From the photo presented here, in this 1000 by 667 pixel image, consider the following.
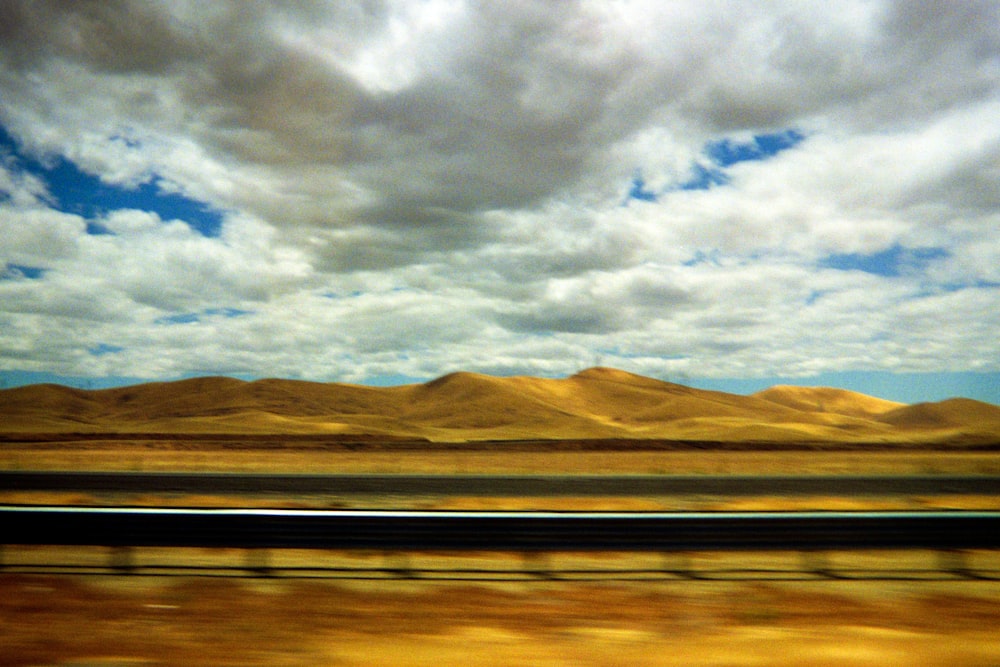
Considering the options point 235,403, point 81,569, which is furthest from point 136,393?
point 81,569

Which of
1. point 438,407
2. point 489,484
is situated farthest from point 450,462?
point 438,407

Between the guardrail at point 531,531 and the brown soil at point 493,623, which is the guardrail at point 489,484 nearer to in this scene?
the guardrail at point 531,531

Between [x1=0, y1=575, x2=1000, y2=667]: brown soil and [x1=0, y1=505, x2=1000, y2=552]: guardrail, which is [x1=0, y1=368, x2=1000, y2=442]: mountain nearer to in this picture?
[x1=0, y1=505, x2=1000, y2=552]: guardrail

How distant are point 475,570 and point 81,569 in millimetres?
5110

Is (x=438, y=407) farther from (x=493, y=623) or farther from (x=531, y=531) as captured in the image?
(x=493, y=623)

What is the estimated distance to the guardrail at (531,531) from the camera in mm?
8672

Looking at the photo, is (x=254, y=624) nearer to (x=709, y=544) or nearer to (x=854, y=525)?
(x=709, y=544)

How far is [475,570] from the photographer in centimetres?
923

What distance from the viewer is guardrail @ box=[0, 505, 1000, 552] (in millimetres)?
8672

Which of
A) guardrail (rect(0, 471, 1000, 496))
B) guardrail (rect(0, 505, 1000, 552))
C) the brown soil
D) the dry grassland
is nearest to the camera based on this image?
the brown soil

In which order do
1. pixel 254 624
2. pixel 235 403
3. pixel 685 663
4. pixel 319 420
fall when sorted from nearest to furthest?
1. pixel 685 663
2. pixel 254 624
3. pixel 319 420
4. pixel 235 403

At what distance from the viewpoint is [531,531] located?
8.70 metres

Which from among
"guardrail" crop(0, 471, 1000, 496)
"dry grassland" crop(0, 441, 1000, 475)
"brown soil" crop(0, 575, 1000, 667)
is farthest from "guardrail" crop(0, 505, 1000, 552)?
"dry grassland" crop(0, 441, 1000, 475)

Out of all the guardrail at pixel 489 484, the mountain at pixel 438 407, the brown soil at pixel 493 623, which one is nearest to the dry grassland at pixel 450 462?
the guardrail at pixel 489 484
